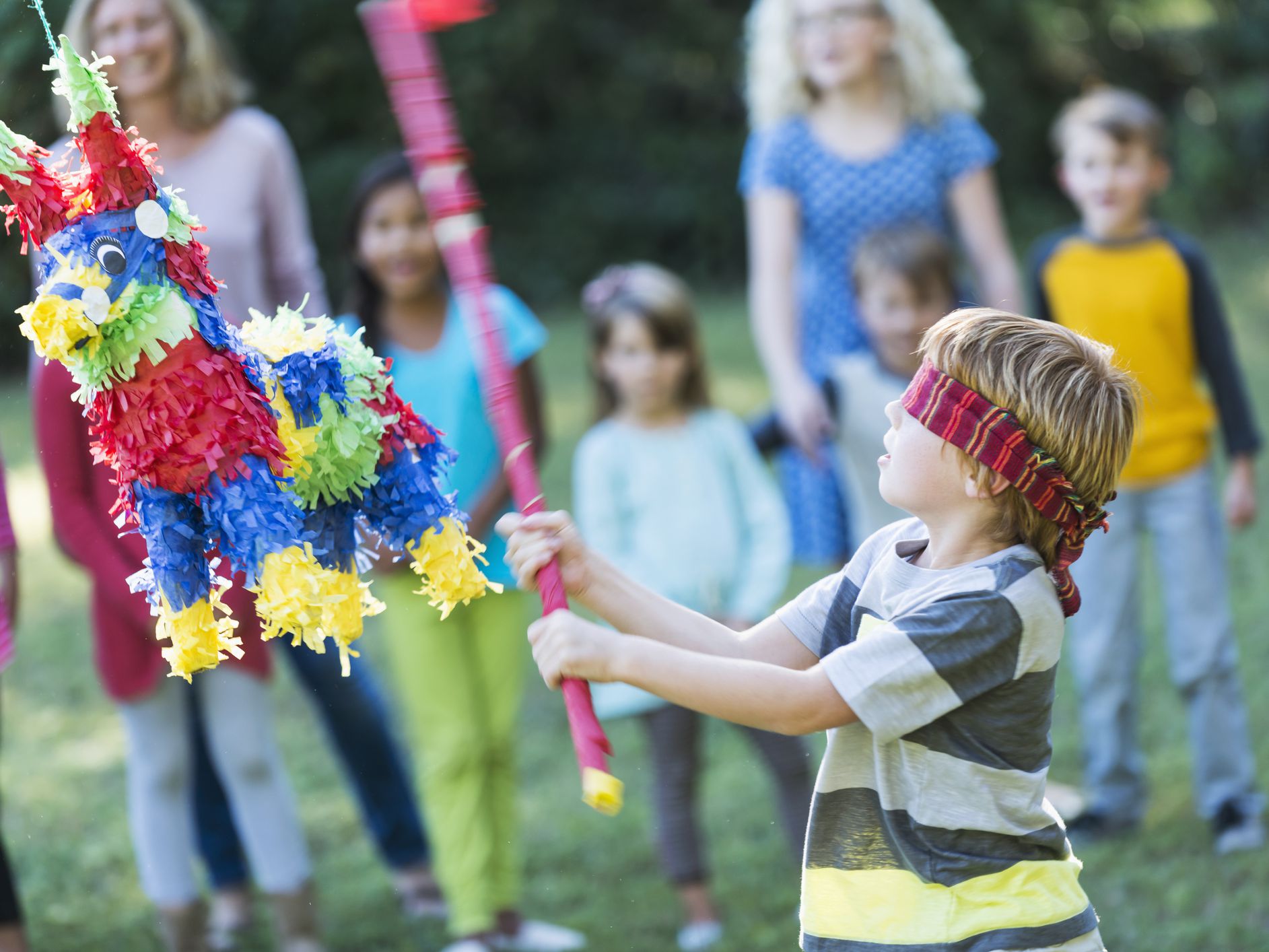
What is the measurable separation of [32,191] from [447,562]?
58 centimetres

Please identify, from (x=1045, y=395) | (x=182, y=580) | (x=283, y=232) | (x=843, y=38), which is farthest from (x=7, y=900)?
(x=843, y=38)

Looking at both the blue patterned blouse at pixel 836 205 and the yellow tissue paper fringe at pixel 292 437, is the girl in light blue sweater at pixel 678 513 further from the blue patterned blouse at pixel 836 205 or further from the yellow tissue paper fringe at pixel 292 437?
the yellow tissue paper fringe at pixel 292 437

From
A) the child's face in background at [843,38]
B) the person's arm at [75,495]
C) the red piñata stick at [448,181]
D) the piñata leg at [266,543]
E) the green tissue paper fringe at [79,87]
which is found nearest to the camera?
the green tissue paper fringe at [79,87]

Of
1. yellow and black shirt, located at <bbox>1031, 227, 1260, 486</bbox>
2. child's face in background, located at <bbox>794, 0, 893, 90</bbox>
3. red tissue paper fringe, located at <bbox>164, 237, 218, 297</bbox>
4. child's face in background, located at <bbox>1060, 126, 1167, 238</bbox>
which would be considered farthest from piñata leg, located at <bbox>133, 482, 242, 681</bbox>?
child's face in background, located at <bbox>1060, 126, 1167, 238</bbox>

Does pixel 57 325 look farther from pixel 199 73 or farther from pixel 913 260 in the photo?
pixel 913 260

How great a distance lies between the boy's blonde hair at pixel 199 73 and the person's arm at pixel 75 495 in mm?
593

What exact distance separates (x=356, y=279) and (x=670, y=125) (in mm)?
11834

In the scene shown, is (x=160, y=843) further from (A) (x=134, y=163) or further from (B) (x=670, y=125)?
(B) (x=670, y=125)

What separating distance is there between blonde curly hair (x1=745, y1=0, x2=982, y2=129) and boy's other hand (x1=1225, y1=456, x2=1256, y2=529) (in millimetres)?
980

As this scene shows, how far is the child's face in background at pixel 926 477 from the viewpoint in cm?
163

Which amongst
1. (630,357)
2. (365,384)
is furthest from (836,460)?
(365,384)

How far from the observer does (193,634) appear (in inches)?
62.4

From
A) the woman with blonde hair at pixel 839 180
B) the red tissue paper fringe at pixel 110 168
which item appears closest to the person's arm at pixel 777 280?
the woman with blonde hair at pixel 839 180

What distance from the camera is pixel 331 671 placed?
10.2 ft
